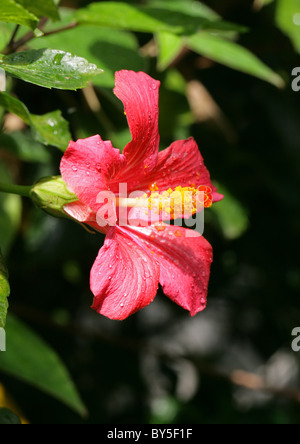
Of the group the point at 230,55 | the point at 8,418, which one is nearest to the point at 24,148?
the point at 230,55

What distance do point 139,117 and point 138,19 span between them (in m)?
0.30

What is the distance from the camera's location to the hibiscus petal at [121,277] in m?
0.67

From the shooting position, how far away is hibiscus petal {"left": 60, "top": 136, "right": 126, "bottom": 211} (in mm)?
668

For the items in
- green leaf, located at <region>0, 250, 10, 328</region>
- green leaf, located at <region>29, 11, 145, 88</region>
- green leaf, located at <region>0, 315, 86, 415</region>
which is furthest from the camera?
green leaf, located at <region>0, 315, 86, 415</region>

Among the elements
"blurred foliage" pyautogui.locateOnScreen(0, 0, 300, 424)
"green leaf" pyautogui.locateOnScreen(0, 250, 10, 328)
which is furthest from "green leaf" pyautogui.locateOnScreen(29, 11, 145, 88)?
"green leaf" pyautogui.locateOnScreen(0, 250, 10, 328)

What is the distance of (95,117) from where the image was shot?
1136 millimetres

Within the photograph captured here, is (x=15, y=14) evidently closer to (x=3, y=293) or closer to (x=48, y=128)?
(x=48, y=128)

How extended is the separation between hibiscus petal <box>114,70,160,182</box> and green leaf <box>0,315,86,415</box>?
1.50 feet

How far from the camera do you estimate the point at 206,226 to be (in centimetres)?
136

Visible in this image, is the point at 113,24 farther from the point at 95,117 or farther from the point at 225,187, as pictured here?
the point at 225,187

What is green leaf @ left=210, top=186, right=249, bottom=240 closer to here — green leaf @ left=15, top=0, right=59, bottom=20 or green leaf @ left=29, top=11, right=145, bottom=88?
green leaf @ left=29, top=11, right=145, bottom=88

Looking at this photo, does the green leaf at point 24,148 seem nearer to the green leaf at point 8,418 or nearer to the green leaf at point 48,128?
the green leaf at point 48,128

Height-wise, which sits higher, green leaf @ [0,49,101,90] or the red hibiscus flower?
green leaf @ [0,49,101,90]
